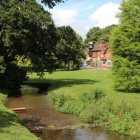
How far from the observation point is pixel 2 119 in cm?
2541

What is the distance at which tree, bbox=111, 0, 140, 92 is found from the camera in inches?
1599

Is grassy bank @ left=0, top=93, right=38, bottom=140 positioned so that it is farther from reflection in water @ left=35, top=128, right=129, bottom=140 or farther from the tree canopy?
the tree canopy

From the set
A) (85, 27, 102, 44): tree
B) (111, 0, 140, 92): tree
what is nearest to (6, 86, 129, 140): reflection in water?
(111, 0, 140, 92): tree

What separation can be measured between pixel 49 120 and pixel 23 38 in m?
20.2

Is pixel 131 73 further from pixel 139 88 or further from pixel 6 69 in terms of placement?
pixel 6 69

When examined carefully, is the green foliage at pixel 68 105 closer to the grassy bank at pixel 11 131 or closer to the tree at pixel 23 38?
the grassy bank at pixel 11 131

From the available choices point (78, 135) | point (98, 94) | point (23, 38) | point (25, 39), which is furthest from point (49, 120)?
point (25, 39)

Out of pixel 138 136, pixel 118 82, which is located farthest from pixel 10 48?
pixel 138 136

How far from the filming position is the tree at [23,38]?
155 ft

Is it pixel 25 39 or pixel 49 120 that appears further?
pixel 25 39

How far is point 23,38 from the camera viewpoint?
Answer: 4828 cm

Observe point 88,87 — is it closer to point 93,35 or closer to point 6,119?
point 6,119

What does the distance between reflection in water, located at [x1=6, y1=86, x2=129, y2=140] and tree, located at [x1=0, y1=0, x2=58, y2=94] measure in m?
8.27

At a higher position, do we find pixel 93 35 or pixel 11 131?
pixel 93 35
